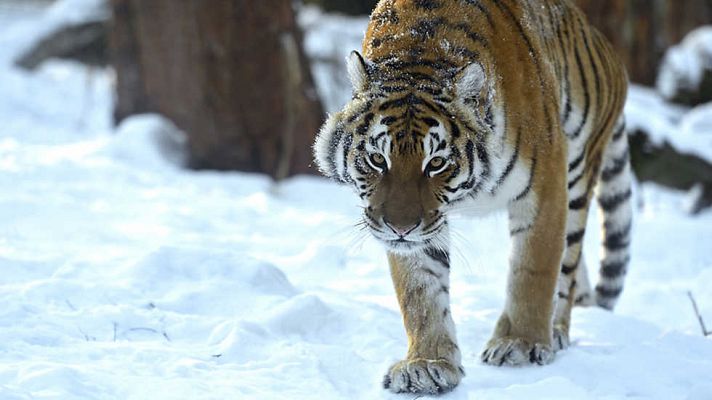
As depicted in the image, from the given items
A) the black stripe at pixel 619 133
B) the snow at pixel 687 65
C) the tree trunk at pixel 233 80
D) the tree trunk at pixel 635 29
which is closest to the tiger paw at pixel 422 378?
the black stripe at pixel 619 133

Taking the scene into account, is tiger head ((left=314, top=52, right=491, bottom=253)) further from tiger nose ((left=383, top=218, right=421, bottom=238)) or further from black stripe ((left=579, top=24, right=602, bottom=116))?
black stripe ((left=579, top=24, right=602, bottom=116))

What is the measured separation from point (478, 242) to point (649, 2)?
13.0ft

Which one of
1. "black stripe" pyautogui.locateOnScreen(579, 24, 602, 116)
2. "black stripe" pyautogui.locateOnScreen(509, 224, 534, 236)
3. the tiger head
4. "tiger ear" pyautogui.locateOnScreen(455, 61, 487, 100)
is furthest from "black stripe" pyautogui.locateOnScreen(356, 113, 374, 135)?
"black stripe" pyautogui.locateOnScreen(579, 24, 602, 116)

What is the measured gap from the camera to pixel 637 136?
28.4 ft

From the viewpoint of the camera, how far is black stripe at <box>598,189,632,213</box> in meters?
5.53

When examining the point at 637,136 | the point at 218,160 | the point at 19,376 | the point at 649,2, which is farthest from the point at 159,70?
the point at 19,376

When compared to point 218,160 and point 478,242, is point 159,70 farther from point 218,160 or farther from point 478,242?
point 478,242

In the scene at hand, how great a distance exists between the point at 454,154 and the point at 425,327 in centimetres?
71

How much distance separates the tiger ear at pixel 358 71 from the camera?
12.5 feet

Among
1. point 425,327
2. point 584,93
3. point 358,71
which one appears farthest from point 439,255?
point 584,93

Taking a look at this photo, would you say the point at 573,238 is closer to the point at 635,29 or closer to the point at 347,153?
the point at 347,153

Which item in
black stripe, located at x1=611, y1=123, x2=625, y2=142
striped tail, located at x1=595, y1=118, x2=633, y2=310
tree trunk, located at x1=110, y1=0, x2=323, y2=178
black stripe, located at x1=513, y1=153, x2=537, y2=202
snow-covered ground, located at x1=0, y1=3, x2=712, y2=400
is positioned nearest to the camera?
snow-covered ground, located at x1=0, y1=3, x2=712, y2=400

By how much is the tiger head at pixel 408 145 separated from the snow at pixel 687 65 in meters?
5.98

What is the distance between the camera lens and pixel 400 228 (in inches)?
142
